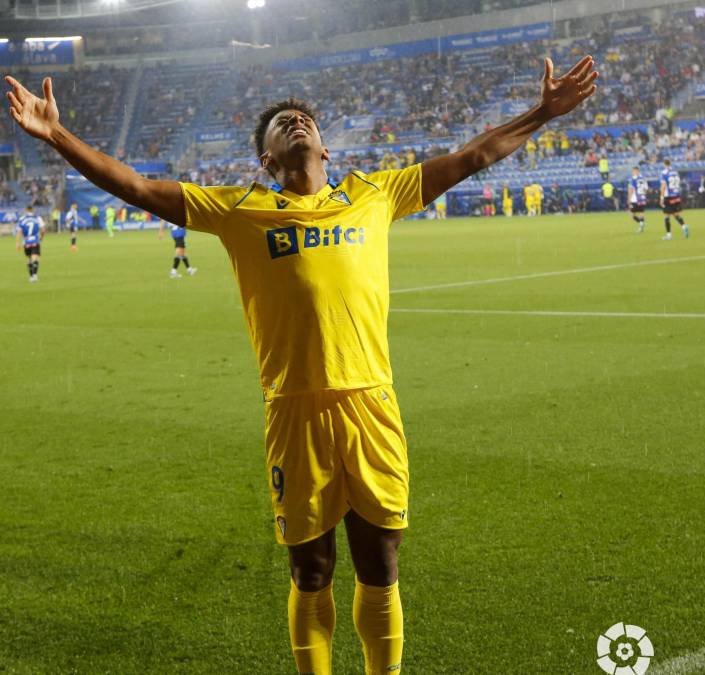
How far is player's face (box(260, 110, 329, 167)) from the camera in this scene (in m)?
3.51

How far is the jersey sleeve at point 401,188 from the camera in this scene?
377 centimetres

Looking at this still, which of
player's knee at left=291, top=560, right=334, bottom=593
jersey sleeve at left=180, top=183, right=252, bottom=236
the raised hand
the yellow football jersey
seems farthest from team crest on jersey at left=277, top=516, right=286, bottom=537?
the raised hand

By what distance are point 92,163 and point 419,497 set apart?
3.35 m

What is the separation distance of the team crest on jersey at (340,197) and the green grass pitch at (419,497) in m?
1.75

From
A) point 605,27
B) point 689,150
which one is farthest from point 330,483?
point 605,27

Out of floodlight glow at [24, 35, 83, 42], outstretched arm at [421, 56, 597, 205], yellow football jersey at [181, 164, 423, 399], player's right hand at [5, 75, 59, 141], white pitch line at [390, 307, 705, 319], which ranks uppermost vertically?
floodlight glow at [24, 35, 83, 42]

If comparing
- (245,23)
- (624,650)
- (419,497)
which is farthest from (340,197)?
(245,23)

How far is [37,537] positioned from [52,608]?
1.06 m

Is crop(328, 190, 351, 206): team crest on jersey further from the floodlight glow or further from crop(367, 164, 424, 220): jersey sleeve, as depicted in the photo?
the floodlight glow

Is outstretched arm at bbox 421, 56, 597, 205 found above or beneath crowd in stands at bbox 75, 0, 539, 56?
beneath

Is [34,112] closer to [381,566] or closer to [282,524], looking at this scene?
[282,524]

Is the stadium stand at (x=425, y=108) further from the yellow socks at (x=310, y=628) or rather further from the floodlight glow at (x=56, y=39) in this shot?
the yellow socks at (x=310, y=628)

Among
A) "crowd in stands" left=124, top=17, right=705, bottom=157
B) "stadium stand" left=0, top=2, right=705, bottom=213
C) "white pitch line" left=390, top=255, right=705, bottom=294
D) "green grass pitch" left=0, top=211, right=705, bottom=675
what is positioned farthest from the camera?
"crowd in stands" left=124, top=17, right=705, bottom=157

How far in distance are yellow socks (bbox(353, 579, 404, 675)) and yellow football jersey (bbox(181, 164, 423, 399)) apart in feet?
2.27
